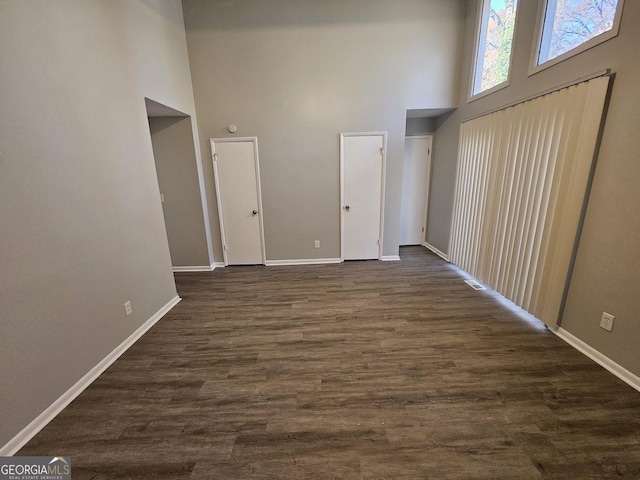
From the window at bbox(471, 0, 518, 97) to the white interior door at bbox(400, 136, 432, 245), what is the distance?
4.09ft

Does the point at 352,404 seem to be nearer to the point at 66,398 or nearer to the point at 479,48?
the point at 66,398

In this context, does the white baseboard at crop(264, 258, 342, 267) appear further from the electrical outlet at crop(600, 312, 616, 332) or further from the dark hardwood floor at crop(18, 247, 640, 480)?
the electrical outlet at crop(600, 312, 616, 332)

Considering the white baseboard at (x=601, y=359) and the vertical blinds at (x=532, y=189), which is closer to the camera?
the white baseboard at (x=601, y=359)

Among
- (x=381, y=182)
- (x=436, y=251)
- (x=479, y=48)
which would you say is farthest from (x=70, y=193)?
(x=436, y=251)

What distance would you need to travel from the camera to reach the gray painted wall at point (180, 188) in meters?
3.50

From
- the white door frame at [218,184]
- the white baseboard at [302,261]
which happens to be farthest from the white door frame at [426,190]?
the white door frame at [218,184]

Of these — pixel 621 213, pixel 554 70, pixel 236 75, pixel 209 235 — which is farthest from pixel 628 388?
pixel 236 75

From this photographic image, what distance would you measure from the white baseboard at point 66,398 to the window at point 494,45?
461 cm

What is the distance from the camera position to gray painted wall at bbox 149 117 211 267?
11.5 feet

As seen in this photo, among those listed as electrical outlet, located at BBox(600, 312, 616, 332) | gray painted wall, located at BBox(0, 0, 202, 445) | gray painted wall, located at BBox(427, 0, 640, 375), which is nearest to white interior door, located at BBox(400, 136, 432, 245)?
gray painted wall, located at BBox(427, 0, 640, 375)

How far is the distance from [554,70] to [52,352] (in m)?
4.38

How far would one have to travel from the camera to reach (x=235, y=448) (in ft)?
4.39

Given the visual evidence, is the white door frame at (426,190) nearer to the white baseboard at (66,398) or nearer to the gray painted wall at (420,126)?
the gray painted wall at (420,126)

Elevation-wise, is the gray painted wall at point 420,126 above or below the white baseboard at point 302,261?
above
